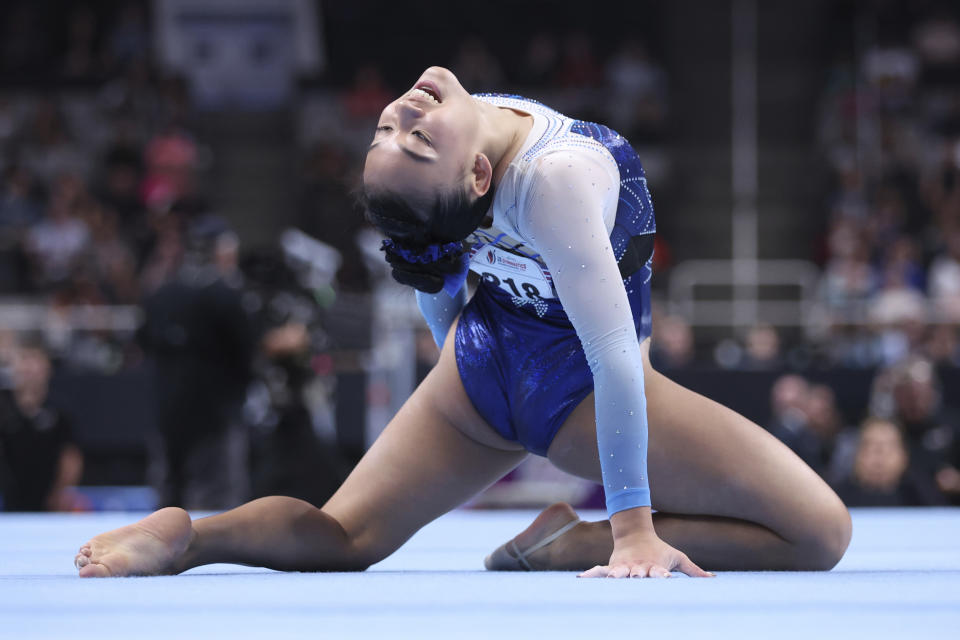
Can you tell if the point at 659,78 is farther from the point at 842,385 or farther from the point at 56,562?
the point at 56,562

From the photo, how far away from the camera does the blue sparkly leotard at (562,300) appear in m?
1.86

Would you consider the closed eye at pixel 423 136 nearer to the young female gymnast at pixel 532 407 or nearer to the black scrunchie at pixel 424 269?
the young female gymnast at pixel 532 407

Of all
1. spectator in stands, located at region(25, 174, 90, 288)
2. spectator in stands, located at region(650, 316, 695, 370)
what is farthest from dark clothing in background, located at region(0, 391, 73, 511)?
spectator in stands, located at region(650, 316, 695, 370)

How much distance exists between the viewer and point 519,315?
87.0 inches

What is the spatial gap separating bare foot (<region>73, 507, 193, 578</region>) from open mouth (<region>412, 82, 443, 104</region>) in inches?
30.0

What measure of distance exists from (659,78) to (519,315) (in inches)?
359

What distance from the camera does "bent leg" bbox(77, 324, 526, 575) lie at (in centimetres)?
207

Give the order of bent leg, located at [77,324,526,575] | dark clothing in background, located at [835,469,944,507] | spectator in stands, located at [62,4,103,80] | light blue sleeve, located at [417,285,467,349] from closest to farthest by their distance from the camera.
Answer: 1. bent leg, located at [77,324,526,575]
2. light blue sleeve, located at [417,285,467,349]
3. dark clothing in background, located at [835,469,944,507]
4. spectator in stands, located at [62,4,103,80]

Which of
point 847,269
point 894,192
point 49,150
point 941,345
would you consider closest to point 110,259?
point 49,150

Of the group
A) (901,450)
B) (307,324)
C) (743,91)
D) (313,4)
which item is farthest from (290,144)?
(901,450)

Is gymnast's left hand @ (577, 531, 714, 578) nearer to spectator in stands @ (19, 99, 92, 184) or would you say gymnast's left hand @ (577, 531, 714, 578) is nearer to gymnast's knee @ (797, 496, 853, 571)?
gymnast's knee @ (797, 496, 853, 571)

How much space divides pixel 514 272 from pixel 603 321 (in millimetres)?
317

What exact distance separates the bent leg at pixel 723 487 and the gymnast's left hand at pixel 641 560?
8.4 inches

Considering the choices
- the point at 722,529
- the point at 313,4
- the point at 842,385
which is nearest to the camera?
the point at 722,529
